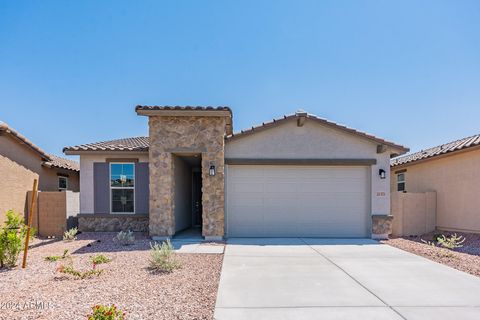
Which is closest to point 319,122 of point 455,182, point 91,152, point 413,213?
point 413,213

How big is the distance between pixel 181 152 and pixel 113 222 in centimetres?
455

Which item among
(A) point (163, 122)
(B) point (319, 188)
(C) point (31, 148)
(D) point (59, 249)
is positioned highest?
(A) point (163, 122)

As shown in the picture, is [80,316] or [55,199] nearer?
[80,316]

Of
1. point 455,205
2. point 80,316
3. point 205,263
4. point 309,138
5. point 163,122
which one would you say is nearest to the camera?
point 80,316

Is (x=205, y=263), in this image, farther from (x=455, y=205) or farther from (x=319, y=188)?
(x=455, y=205)

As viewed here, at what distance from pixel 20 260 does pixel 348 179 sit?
10.7 metres

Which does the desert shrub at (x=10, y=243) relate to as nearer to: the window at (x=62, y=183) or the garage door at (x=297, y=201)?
the garage door at (x=297, y=201)

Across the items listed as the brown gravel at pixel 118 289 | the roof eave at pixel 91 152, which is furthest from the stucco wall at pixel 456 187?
the roof eave at pixel 91 152

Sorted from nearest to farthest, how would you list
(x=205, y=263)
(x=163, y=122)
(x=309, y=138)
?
(x=205, y=263)
(x=163, y=122)
(x=309, y=138)

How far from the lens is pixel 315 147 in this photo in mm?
10609

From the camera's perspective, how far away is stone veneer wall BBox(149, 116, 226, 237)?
986 centimetres

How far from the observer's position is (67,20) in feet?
34.5

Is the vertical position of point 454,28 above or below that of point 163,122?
above

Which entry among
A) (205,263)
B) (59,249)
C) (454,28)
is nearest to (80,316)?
(205,263)
